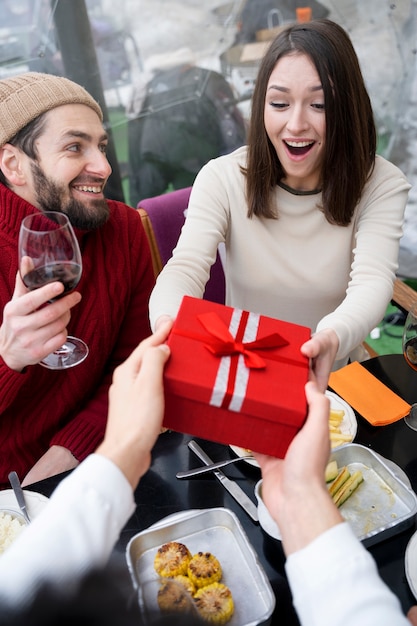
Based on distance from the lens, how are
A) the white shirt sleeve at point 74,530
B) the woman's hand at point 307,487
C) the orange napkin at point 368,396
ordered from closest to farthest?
the white shirt sleeve at point 74,530, the woman's hand at point 307,487, the orange napkin at point 368,396

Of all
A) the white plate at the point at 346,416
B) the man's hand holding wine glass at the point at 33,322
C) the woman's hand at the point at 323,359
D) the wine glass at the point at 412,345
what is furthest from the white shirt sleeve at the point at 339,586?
the man's hand holding wine glass at the point at 33,322

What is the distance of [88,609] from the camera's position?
51 cm

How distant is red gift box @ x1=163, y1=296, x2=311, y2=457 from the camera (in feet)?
3.09

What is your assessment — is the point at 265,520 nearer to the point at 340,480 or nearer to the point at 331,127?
the point at 340,480

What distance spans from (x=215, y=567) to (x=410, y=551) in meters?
0.38

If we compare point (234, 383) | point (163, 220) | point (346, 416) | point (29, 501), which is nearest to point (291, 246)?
point (163, 220)

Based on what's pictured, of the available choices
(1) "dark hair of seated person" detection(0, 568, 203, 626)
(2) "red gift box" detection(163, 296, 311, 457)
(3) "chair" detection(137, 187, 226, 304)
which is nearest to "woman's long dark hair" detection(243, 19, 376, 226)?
(3) "chair" detection(137, 187, 226, 304)

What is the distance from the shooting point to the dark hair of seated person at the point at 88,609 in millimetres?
507

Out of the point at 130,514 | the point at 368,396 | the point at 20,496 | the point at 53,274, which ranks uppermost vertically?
the point at 53,274

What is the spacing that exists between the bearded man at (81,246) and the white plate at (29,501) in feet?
1.11

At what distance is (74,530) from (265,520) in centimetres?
46

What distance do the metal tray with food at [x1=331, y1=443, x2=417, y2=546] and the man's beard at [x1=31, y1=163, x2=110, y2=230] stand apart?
1027 mm

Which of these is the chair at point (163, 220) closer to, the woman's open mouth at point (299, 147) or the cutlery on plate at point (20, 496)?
the woman's open mouth at point (299, 147)

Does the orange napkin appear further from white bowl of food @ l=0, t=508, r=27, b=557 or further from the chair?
the chair
